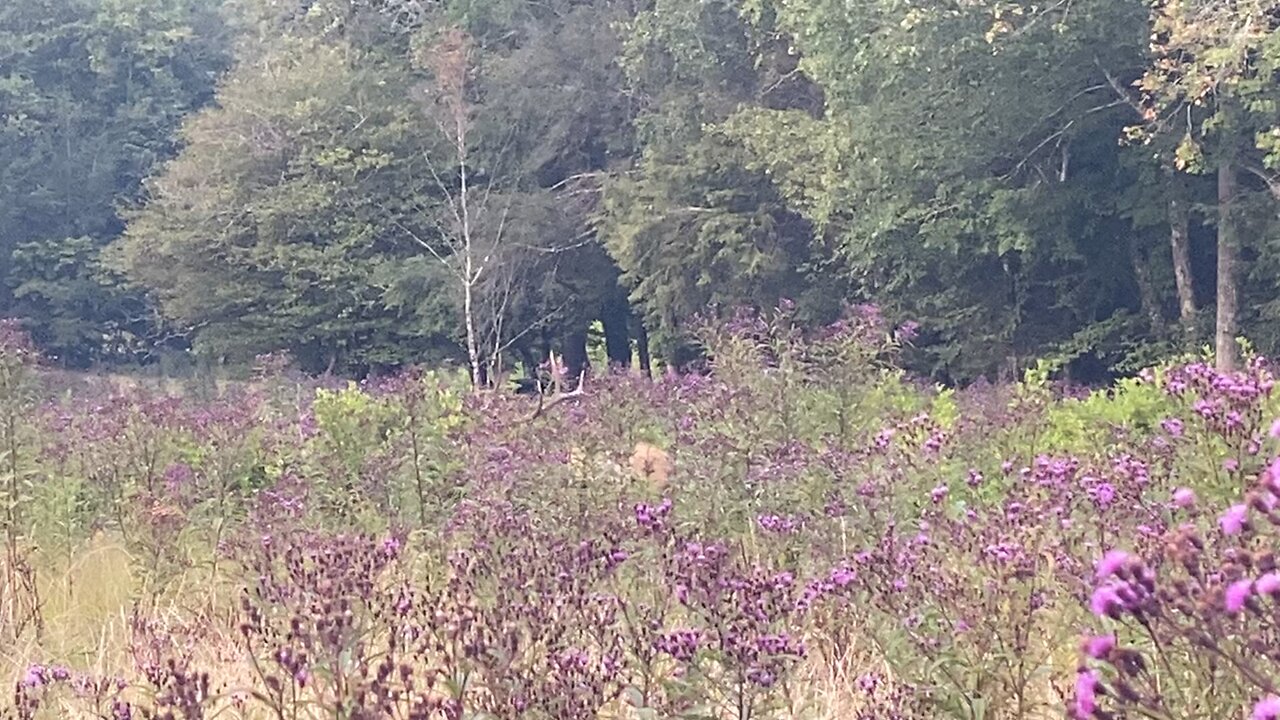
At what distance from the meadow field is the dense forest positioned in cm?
669

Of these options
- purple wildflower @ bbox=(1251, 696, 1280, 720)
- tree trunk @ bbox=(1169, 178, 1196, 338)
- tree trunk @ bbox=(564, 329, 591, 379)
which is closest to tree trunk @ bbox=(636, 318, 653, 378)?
tree trunk @ bbox=(564, 329, 591, 379)

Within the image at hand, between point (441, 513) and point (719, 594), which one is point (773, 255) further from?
point (719, 594)

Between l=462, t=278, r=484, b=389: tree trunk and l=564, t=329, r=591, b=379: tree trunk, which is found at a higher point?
l=462, t=278, r=484, b=389: tree trunk

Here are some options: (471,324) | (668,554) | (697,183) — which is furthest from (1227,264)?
(668,554)

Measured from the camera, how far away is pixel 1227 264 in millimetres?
15750

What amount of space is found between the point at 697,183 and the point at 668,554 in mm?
17286

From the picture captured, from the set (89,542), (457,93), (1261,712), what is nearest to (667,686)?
(1261,712)

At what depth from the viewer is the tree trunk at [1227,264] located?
1552cm

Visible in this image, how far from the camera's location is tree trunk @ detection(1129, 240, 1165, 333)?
1727 centimetres

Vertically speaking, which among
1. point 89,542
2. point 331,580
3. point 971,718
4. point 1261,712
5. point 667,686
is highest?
point 1261,712

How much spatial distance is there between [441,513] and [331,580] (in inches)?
120

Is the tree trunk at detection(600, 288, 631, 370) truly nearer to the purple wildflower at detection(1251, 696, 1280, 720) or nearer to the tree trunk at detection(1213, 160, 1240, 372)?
the tree trunk at detection(1213, 160, 1240, 372)

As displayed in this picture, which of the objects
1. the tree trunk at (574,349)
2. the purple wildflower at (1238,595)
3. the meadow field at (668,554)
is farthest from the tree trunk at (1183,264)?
the purple wildflower at (1238,595)

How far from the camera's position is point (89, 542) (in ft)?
20.3
